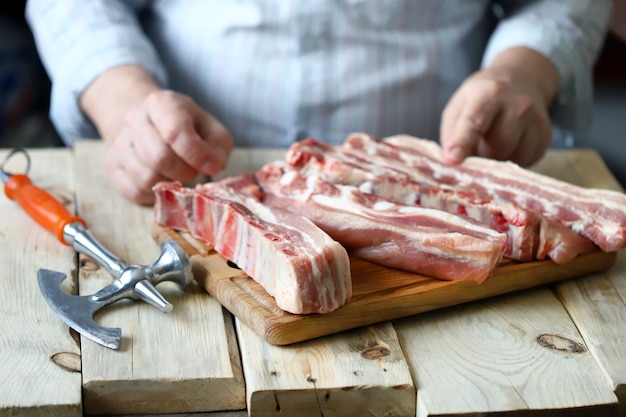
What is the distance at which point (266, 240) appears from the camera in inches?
50.6

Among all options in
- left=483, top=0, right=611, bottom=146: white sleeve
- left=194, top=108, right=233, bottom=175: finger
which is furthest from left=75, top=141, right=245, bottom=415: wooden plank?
left=483, top=0, right=611, bottom=146: white sleeve

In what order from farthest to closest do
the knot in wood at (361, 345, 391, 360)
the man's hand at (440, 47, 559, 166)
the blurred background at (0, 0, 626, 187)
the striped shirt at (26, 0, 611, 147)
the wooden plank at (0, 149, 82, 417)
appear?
1. the blurred background at (0, 0, 626, 187)
2. the striped shirt at (26, 0, 611, 147)
3. the man's hand at (440, 47, 559, 166)
4. the knot in wood at (361, 345, 391, 360)
5. the wooden plank at (0, 149, 82, 417)

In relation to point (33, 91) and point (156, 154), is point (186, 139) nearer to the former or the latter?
point (156, 154)

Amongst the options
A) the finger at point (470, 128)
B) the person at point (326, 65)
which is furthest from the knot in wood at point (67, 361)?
the finger at point (470, 128)

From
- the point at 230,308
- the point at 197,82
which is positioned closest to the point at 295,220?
the point at 230,308

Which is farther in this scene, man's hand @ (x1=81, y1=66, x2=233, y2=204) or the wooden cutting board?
man's hand @ (x1=81, y1=66, x2=233, y2=204)

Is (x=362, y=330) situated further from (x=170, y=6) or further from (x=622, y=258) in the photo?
(x=170, y=6)

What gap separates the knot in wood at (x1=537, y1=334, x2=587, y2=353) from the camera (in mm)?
1278

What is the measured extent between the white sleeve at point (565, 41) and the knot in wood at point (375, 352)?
3.27 feet

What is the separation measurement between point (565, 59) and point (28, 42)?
1.71m

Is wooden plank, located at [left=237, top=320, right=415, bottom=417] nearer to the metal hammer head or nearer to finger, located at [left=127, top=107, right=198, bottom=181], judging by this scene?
the metal hammer head

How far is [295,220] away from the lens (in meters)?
1.38

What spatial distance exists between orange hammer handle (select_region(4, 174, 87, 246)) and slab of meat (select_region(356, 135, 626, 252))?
539 millimetres

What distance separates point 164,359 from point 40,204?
Result: 1.61ft
